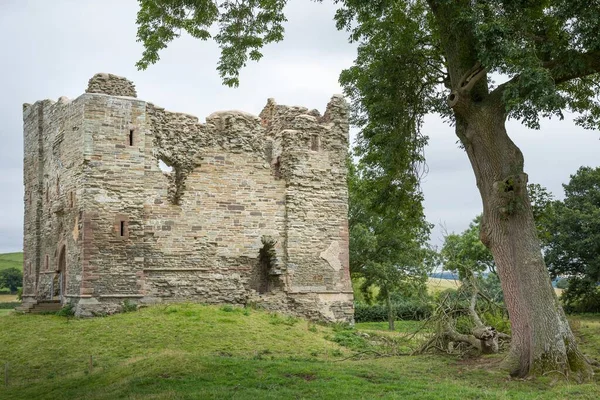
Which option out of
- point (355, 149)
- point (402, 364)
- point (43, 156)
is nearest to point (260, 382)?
point (402, 364)

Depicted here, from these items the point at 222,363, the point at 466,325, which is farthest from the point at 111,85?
the point at 466,325

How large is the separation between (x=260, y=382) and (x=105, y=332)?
684cm

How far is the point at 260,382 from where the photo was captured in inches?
423

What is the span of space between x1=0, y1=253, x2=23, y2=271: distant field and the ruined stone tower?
175 feet

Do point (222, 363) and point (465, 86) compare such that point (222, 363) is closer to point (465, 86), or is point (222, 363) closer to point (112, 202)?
point (465, 86)

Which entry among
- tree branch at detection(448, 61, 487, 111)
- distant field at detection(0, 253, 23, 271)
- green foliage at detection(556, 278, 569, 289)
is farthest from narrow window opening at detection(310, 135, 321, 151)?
distant field at detection(0, 253, 23, 271)

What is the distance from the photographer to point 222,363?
482 inches

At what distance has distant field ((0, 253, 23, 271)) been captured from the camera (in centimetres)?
7169

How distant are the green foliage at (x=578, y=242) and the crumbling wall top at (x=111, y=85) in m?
19.5

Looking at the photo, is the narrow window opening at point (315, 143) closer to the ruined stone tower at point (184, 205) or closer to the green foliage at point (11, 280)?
the ruined stone tower at point (184, 205)

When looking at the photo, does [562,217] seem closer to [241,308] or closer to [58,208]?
[241,308]

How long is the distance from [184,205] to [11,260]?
6485cm

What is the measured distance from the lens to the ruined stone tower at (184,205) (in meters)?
18.9

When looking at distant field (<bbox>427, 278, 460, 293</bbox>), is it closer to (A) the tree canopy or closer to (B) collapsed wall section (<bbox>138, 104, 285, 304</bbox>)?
(A) the tree canopy
